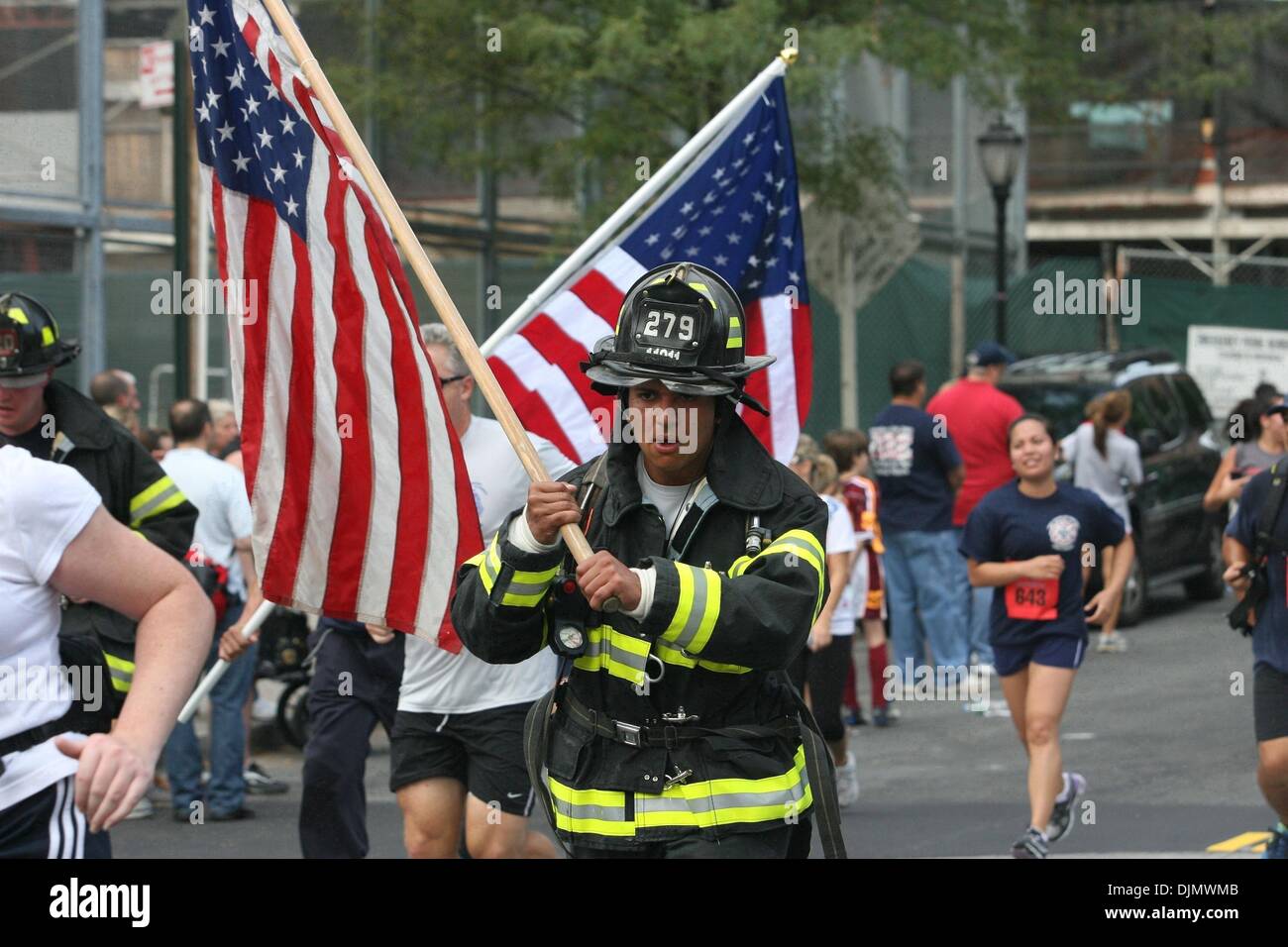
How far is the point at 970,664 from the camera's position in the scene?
14.8 meters

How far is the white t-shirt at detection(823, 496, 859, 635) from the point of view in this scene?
10641mm

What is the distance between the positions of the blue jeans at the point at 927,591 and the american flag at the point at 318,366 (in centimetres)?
816

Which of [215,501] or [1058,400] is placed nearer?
[215,501]

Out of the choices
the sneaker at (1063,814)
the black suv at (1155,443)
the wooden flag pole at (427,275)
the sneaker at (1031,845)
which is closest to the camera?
the wooden flag pole at (427,275)

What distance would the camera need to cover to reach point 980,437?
47.6 ft

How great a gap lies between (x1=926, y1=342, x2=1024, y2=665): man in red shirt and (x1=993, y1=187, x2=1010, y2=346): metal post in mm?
4656

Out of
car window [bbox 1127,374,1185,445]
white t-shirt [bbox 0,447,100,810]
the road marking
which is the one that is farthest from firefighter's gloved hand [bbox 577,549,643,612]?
car window [bbox 1127,374,1185,445]

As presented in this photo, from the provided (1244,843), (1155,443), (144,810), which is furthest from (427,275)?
(1155,443)

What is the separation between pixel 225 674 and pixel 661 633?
6.60 metres

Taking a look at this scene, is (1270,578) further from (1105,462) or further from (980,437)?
(1105,462)

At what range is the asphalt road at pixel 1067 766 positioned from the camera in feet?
30.6

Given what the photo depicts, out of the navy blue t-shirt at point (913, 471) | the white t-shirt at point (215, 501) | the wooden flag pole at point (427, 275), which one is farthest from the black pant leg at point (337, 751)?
the navy blue t-shirt at point (913, 471)

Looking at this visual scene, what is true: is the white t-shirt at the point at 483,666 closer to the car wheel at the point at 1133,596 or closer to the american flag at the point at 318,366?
the american flag at the point at 318,366
